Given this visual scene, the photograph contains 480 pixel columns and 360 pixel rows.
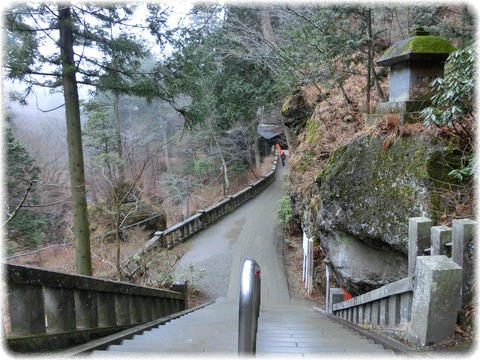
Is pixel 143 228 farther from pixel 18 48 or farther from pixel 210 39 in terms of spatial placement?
pixel 18 48

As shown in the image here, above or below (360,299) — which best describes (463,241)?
above

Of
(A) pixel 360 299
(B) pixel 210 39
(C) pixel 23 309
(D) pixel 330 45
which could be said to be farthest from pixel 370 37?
(B) pixel 210 39

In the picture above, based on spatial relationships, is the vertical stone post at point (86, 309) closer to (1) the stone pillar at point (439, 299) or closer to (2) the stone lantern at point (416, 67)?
(1) the stone pillar at point (439, 299)

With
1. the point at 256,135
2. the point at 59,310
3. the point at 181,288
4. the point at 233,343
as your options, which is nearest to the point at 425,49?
the point at 233,343

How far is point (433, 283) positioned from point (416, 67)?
432 centimetres

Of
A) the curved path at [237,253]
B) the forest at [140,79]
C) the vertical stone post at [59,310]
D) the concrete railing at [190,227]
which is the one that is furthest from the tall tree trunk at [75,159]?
the curved path at [237,253]

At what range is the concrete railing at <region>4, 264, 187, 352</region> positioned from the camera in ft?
7.23

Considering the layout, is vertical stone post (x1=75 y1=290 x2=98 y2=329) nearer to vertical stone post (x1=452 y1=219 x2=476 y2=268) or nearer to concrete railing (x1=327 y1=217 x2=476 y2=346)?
concrete railing (x1=327 y1=217 x2=476 y2=346)

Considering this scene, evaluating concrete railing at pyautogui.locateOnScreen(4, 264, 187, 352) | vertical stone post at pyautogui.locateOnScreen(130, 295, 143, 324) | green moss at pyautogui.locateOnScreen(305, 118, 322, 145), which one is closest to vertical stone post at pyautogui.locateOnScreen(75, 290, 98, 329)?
concrete railing at pyautogui.locateOnScreen(4, 264, 187, 352)

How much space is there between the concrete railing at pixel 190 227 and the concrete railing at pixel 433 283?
21.2 feet

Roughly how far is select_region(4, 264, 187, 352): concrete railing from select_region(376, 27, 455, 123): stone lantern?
5.30m

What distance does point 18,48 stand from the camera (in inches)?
217

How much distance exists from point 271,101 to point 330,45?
35.5 feet

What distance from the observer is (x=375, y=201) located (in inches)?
205
